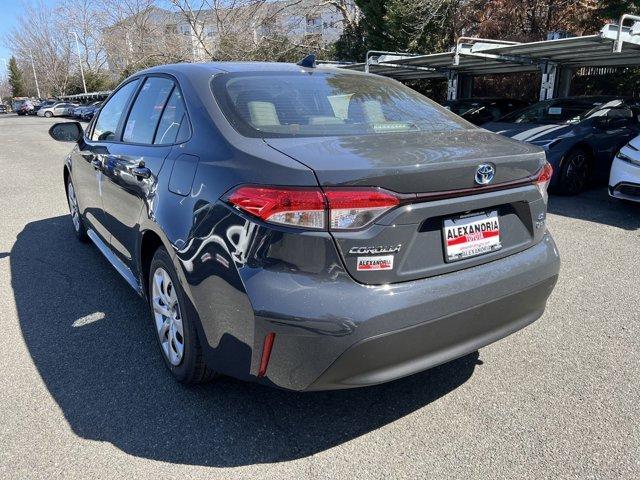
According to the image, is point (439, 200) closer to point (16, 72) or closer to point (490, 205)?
point (490, 205)

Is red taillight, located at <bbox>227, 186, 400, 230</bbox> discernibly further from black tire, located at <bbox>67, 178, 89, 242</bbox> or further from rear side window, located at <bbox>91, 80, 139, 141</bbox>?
black tire, located at <bbox>67, 178, 89, 242</bbox>

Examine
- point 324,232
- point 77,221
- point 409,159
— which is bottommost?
point 77,221

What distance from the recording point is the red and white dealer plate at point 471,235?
7.06ft

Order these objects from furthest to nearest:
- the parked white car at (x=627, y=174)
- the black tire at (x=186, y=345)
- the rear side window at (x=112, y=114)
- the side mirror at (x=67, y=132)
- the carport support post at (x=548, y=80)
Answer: the carport support post at (x=548, y=80) < the parked white car at (x=627, y=174) < the side mirror at (x=67, y=132) < the rear side window at (x=112, y=114) < the black tire at (x=186, y=345)

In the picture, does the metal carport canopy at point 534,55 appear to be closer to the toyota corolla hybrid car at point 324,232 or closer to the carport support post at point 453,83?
the carport support post at point 453,83

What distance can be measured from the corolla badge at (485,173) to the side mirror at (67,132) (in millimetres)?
3767

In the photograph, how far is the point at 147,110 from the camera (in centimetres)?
321

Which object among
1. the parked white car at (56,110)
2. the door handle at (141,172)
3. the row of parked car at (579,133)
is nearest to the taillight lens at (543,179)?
the door handle at (141,172)

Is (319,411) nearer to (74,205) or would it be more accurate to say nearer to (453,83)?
(74,205)

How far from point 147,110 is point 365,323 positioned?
6.98 feet

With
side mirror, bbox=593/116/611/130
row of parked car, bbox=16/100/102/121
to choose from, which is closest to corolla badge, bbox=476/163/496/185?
side mirror, bbox=593/116/611/130

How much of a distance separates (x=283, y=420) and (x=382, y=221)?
3.81 feet

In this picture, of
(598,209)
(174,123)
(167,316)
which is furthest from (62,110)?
(167,316)

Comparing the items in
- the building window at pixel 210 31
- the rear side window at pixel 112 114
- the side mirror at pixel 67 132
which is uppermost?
the building window at pixel 210 31
